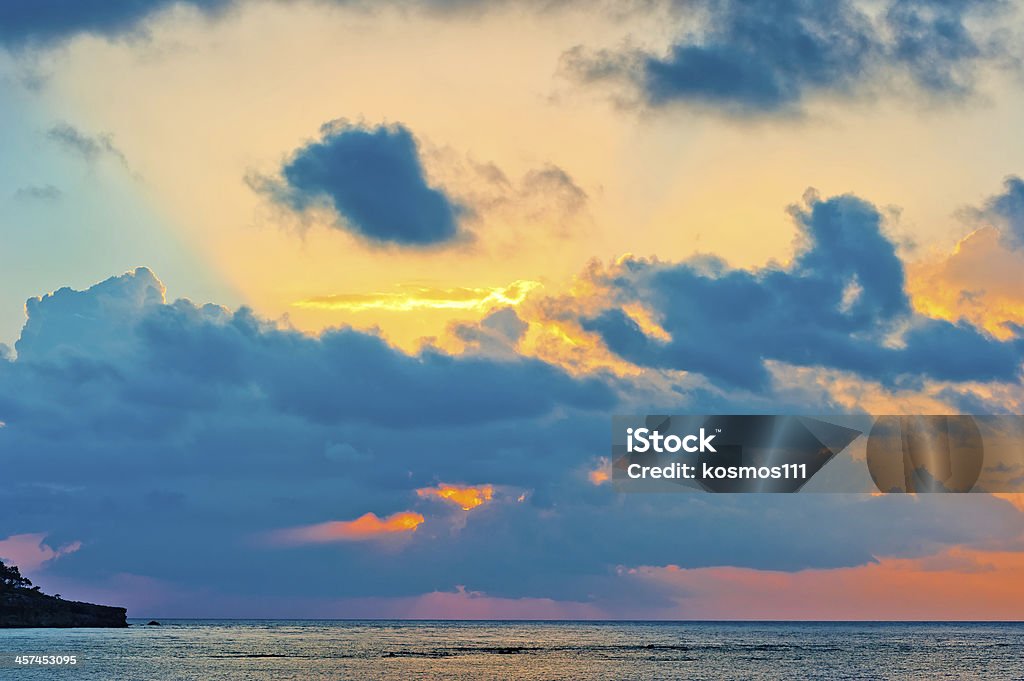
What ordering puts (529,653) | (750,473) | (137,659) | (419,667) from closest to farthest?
(750,473)
(419,667)
(137,659)
(529,653)

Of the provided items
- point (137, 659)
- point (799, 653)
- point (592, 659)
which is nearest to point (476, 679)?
point (592, 659)

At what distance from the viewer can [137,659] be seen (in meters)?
151

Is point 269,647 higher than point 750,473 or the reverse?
the reverse

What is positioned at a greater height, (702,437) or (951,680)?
(702,437)

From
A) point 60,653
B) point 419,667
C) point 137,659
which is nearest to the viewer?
point 419,667

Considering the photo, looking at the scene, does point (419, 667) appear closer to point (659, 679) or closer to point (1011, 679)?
point (659, 679)

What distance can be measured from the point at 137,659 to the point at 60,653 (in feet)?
58.4

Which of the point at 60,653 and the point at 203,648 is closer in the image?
the point at 60,653

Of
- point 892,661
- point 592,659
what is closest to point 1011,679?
point 892,661

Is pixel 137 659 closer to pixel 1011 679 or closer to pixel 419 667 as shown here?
pixel 419 667

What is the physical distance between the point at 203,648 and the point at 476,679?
87684 millimetres

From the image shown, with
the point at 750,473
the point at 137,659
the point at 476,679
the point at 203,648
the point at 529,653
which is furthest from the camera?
the point at 203,648

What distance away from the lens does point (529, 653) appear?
178 meters

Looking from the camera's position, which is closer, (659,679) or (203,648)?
(659,679)
